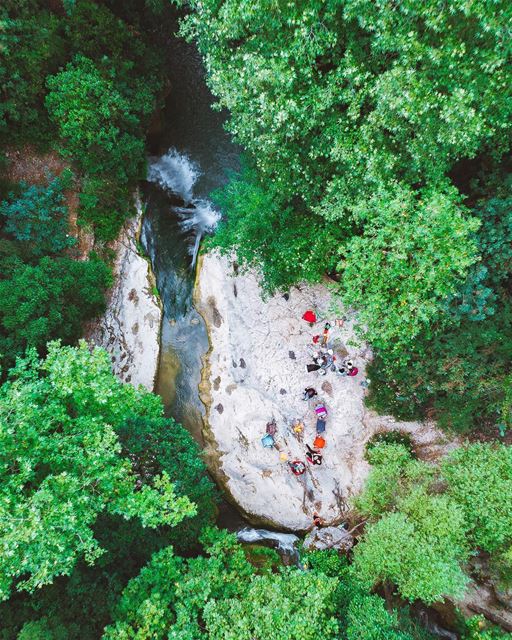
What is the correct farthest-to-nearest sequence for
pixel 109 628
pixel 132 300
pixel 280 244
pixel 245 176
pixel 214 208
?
1. pixel 214 208
2. pixel 132 300
3. pixel 245 176
4. pixel 280 244
5. pixel 109 628

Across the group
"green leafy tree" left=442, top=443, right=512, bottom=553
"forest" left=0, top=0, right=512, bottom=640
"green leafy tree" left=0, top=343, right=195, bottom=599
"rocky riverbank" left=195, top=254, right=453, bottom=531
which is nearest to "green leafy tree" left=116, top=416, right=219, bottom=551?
"forest" left=0, top=0, right=512, bottom=640

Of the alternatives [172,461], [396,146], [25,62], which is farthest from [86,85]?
[172,461]

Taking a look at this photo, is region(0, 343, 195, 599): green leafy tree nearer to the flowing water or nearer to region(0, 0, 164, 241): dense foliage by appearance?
the flowing water

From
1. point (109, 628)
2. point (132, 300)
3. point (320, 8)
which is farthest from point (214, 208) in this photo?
point (109, 628)

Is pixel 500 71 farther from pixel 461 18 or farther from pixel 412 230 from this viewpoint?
pixel 412 230

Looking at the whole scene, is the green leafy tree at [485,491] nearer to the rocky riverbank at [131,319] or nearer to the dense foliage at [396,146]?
the dense foliage at [396,146]

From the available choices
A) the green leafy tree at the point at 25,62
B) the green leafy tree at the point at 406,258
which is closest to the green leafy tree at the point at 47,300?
→ the green leafy tree at the point at 25,62
